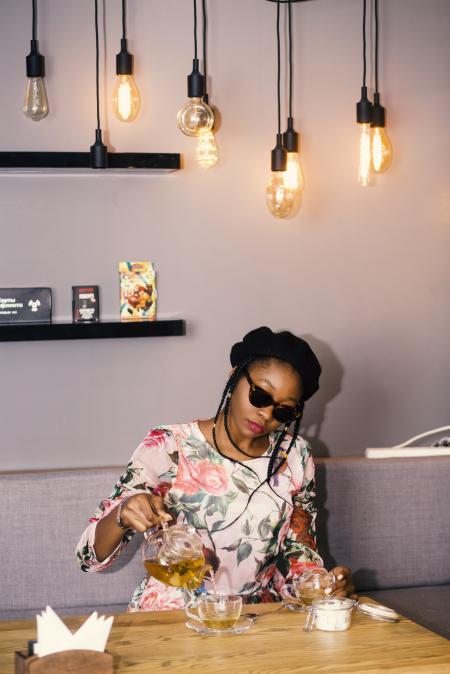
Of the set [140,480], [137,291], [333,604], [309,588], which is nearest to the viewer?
[333,604]

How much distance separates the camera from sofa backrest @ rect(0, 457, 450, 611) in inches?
109

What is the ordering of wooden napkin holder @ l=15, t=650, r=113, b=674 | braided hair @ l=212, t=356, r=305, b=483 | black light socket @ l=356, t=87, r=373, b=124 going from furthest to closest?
black light socket @ l=356, t=87, r=373, b=124 → braided hair @ l=212, t=356, r=305, b=483 → wooden napkin holder @ l=15, t=650, r=113, b=674

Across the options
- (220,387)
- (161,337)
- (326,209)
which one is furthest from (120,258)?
(326,209)

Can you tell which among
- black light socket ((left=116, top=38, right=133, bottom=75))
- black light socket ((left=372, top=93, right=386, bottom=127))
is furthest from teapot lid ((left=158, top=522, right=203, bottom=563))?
black light socket ((left=372, top=93, right=386, bottom=127))

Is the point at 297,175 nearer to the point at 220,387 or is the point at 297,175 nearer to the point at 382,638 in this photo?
the point at 220,387

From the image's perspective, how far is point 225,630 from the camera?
1.82m

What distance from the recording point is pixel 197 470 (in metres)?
2.40

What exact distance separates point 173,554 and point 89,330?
1302 millimetres

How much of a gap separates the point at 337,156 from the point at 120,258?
2.90 ft

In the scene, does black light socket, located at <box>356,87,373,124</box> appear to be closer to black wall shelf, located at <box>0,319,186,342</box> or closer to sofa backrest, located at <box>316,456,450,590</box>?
black wall shelf, located at <box>0,319,186,342</box>

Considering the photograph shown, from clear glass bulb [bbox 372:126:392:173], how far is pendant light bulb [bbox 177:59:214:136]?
2.10 feet

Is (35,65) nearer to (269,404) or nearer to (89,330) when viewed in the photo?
(89,330)

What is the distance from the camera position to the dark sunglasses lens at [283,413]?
2.30 metres

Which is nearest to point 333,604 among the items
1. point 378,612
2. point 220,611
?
point 378,612
